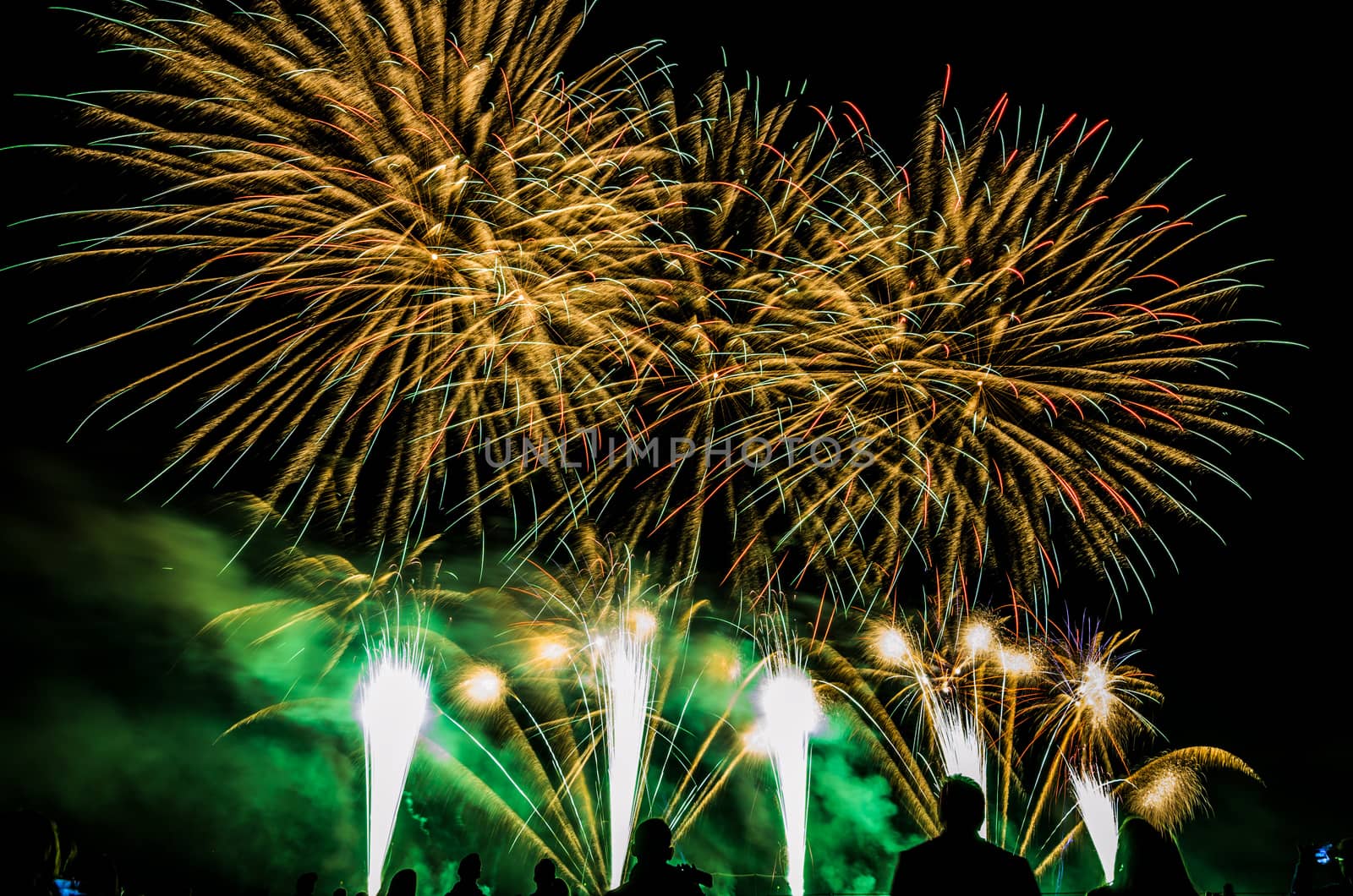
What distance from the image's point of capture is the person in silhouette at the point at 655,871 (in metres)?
4.25

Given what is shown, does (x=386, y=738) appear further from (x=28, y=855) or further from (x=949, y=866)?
(x=949, y=866)

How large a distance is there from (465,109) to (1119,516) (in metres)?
10.8

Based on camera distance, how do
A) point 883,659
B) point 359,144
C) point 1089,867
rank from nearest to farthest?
point 359,144 → point 883,659 → point 1089,867

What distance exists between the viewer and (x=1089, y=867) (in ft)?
96.0

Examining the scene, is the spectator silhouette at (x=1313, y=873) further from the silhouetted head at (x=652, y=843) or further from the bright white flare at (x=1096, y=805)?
the bright white flare at (x=1096, y=805)

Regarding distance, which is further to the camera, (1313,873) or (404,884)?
(404,884)

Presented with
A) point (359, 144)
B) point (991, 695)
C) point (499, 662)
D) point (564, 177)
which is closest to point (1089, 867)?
point (991, 695)

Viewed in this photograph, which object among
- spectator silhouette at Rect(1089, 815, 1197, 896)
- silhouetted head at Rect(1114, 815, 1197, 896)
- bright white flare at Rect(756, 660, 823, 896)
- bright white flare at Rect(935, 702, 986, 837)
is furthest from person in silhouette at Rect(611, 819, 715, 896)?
bright white flare at Rect(935, 702, 986, 837)

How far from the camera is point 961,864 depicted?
10.7ft

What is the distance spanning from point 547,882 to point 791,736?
491 inches

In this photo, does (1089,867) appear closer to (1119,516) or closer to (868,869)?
(868,869)

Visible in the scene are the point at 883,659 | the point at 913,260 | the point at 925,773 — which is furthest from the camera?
the point at 925,773

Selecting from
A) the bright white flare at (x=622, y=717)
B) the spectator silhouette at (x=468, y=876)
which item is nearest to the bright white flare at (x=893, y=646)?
the bright white flare at (x=622, y=717)

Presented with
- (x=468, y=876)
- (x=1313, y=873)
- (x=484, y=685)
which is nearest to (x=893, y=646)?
(x=484, y=685)
